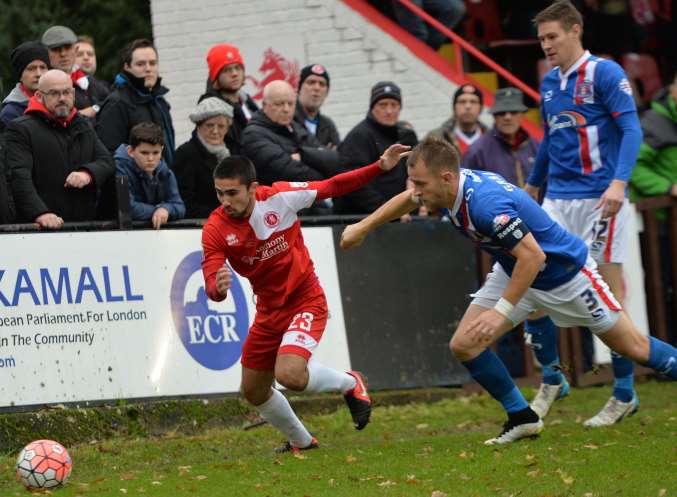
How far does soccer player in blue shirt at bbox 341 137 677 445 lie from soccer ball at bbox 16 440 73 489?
225 centimetres

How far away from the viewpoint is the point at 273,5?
17219 millimetres

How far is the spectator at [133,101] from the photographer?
1172cm

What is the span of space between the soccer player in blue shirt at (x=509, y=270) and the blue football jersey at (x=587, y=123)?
4.20 ft

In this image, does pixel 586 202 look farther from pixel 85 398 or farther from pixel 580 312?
pixel 85 398

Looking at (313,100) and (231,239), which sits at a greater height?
(313,100)

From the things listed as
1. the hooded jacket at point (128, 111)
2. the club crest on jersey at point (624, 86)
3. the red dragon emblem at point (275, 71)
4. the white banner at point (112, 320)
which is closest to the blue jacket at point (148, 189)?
the white banner at point (112, 320)

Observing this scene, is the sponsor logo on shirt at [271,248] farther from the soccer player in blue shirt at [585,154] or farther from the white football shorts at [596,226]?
the white football shorts at [596,226]

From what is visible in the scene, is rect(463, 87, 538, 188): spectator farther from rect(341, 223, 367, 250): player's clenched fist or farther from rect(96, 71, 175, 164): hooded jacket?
rect(341, 223, 367, 250): player's clenched fist

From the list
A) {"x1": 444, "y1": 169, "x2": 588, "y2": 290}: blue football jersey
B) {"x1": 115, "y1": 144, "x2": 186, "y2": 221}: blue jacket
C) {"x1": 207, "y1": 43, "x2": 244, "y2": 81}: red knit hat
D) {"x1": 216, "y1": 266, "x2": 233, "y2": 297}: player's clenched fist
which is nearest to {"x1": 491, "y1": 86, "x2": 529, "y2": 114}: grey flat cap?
{"x1": 207, "y1": 43, "x2": 244, "y2": 81}: red knit hat

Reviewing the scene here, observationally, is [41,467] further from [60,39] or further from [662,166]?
[662,166]

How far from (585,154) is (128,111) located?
3909mm

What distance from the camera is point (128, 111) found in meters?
11.8

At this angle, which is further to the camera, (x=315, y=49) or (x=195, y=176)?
(x=315, y=49)

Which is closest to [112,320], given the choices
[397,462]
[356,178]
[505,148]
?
[356,178]
